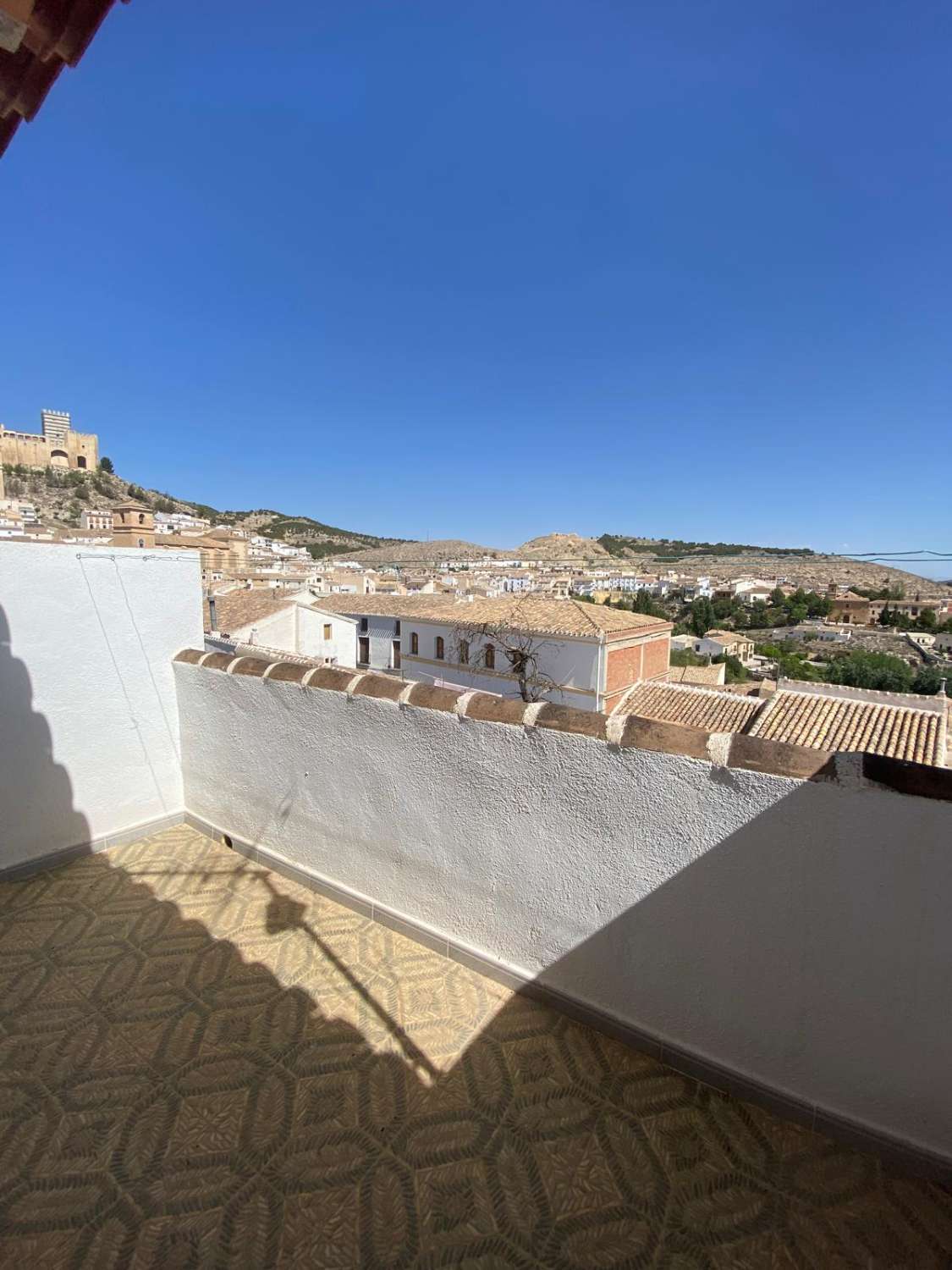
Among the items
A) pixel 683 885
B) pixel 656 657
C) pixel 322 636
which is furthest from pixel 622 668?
pixel 683 885

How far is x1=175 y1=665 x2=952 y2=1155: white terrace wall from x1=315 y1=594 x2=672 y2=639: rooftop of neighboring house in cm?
1667

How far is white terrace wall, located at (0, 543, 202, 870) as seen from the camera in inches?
124

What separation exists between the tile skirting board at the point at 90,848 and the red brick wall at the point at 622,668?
1646 cm

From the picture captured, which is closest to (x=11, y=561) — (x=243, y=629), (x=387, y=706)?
(x=387, y=706)

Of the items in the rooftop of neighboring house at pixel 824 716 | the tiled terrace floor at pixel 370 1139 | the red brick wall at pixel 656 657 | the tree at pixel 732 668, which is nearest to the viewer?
the tiled terrace floor at pixel 370 1139

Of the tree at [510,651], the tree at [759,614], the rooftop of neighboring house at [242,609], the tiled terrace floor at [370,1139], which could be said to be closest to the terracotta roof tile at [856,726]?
the tree at [510,651]

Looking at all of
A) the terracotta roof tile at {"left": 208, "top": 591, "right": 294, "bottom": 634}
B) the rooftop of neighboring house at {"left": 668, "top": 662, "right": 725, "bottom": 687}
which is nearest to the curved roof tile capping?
the terracotta roof tile at {"left": 208, "top": 591, "right": 294, "bottom": 634}

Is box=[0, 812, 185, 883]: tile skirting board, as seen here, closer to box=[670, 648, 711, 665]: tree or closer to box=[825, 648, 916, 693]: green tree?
box=[670, 648, 711, 665]: tree

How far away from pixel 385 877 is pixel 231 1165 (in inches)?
46.8

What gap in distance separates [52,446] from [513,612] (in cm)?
8286

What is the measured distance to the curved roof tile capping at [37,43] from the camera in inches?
40.9

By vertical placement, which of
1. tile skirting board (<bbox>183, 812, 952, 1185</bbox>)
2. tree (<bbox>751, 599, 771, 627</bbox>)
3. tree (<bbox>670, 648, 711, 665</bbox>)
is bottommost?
tree (<bbox>670, 648, 711, 665</bbox>)

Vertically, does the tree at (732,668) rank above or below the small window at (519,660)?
below

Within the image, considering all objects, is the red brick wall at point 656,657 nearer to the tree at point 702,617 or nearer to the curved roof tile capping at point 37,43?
the curved roof tile capping at point 37,43
